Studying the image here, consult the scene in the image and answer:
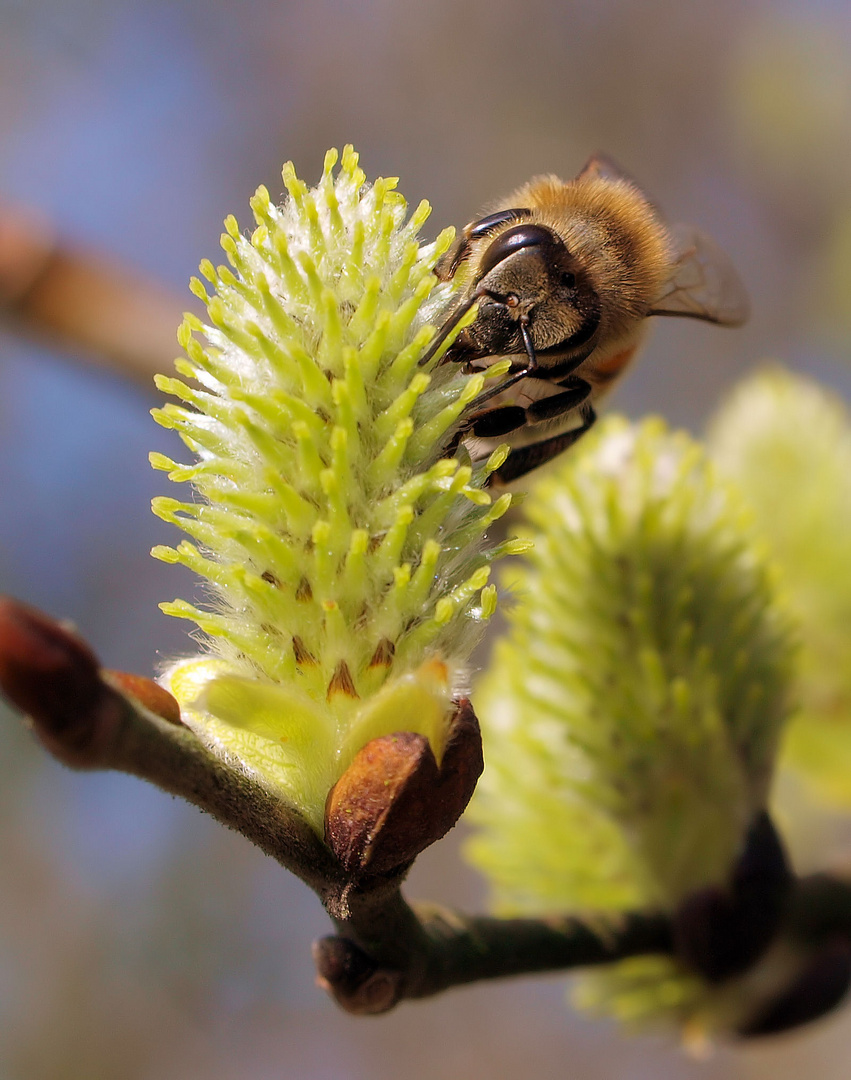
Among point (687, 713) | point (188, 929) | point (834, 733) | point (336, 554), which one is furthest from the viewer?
point (188, 929)

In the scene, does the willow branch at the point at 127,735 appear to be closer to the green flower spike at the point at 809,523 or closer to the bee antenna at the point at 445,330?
the bee antenna at the point at 445,330

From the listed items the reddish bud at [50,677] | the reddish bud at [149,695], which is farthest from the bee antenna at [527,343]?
the reddish bud at [50,677]

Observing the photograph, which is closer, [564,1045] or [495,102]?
[564,1045]

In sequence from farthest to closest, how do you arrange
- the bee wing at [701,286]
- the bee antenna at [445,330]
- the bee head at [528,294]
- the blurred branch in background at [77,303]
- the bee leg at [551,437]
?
the blurred branch in background at [77,303]
the bee wing at [701,286]
the bee leg at [551,437]
the bee head at [528,294]
the bee antenna at [445,330]

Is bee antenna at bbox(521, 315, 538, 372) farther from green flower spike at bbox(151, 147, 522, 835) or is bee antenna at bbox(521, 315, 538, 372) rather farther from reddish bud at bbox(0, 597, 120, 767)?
reddish bud at bbox(0, 597, 120, 767)

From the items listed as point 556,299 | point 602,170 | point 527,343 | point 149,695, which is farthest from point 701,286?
point 149,695

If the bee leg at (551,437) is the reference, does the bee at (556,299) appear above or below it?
above

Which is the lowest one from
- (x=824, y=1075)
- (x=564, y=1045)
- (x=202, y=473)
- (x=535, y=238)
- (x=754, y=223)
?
(x=564, y=1045)

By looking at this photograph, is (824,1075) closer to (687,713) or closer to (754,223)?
(687,713)

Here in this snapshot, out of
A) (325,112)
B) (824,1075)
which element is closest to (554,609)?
(824,1075)
